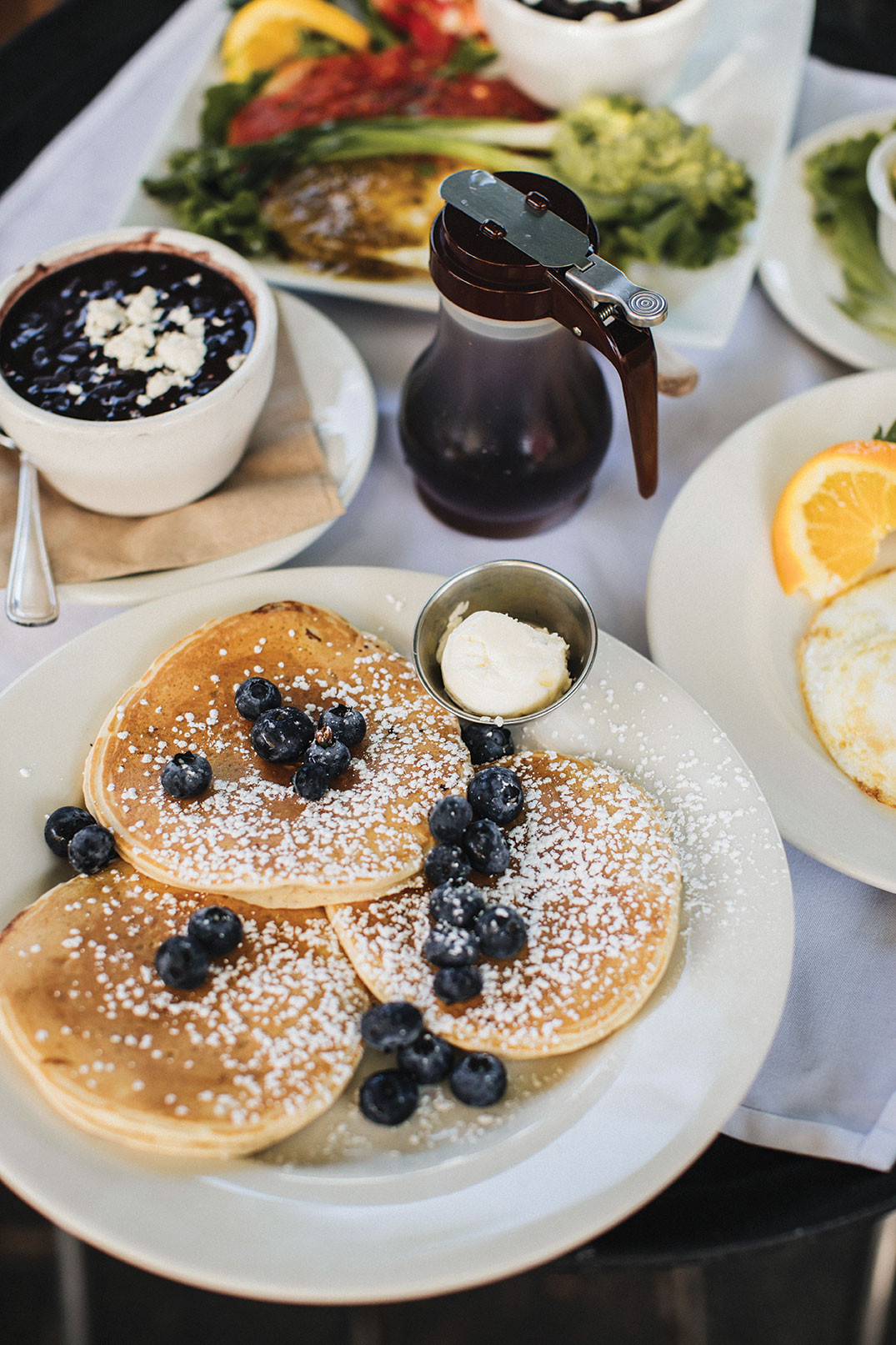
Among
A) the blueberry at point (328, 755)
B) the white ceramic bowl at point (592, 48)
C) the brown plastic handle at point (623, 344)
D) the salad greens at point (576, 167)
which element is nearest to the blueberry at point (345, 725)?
the blueberry at point (328, 755)

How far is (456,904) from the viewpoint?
42.3 inches

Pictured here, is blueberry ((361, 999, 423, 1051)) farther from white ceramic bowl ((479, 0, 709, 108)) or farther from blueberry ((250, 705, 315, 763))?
white ceramic bowl ((479, 0, 709, 108))

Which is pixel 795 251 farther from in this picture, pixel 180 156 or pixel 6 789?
pixel 6 789

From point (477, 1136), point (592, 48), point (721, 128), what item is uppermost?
point (592, 48)

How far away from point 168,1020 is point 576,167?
5.22 feet

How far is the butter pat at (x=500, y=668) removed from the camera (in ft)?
4.07

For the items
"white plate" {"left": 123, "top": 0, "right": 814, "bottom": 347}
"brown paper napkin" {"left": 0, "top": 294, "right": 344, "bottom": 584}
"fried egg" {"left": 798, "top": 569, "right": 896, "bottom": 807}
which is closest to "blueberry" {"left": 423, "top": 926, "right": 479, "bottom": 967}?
"fried egg" {"left": 798, "top": 569, "right": 896, "bottom": 807}

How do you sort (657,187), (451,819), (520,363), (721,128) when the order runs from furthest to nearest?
(721,128), (657,187), (520,363), (451,819)

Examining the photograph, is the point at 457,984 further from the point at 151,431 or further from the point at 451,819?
the point at 151,431

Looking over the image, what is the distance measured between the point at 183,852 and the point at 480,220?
791 millimetres

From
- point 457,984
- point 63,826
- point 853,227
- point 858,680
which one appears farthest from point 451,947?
point 853,227

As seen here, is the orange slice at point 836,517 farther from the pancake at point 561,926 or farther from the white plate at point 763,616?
the pancake at point 561,926

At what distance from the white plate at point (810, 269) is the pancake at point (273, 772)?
99cm

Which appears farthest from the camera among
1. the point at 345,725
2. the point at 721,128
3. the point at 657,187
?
the point at 721,128
